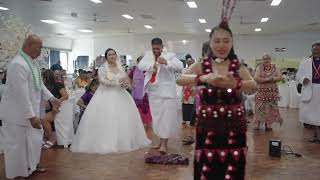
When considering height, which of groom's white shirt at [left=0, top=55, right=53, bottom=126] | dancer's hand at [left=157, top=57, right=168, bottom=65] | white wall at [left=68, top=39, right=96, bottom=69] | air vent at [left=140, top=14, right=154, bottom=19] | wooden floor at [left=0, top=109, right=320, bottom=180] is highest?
air vent at [left=140, top=14, right=154, bottom=19]

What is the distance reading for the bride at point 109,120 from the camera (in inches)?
210

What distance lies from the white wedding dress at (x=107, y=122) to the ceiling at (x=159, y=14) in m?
6.58

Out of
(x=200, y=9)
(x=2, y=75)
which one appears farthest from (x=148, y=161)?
(x=200, y=9)

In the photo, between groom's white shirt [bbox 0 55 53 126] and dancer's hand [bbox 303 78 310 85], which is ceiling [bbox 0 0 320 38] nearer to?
dancer's hand [bbox 303 78 310 85]

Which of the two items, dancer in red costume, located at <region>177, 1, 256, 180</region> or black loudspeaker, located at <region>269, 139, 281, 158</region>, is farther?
black loudspeaker, located at <region>269, 139, 281, 158</region>

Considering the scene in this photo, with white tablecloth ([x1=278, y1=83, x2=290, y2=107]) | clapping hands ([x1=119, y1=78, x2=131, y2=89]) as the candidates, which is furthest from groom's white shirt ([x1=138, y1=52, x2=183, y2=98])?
white tablecloth ([x1=278, y1=83, x2=290, y2=107])

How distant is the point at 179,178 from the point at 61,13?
36.4 feet

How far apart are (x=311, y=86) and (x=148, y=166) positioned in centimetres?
316

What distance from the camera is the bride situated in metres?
5.32

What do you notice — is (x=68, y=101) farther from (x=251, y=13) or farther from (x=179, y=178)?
(x=251, y=13)

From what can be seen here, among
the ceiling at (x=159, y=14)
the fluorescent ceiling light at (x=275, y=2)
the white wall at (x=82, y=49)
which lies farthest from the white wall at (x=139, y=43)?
the fluorescent ceiling light at (x=275, y=2)

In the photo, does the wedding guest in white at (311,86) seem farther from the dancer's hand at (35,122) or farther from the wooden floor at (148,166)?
the dancer's hand at (35,122)

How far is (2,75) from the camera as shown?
6.27 m

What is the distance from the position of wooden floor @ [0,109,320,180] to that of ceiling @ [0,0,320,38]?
6.92 metres
